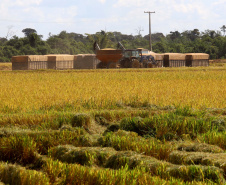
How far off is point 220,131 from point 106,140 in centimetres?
219

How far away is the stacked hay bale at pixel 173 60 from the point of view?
42812mm

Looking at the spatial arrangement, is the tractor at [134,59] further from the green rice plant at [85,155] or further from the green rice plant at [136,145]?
the green rice plant at [85,155]

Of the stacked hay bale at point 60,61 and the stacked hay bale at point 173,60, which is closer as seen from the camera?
the stacked hay bale at point 60,61

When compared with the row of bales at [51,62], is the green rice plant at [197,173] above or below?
below

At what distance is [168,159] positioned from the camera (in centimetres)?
547

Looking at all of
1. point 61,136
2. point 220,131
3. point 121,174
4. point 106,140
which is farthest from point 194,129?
point 121,174

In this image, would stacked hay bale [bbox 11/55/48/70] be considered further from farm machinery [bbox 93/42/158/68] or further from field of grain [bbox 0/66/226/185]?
field of grain [bbox 0/66/226/185]

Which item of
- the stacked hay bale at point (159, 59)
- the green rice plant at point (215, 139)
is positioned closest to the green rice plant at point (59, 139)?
the green rice plant at point (215, 139)

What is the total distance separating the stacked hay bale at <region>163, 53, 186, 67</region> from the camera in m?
42.8

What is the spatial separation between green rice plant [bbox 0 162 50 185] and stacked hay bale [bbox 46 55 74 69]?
3677cm

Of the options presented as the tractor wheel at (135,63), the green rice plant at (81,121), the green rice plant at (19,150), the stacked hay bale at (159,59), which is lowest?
the green rice plant at (19,150)

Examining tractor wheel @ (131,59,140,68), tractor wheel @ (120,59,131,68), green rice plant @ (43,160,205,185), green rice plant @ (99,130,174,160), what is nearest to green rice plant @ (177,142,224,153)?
green rice plant @ (99,130,174,160)

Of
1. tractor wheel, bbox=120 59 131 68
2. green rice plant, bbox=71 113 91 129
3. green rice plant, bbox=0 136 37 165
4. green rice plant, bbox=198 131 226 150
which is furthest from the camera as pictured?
tractor wheel, bbox=120 59 131 68

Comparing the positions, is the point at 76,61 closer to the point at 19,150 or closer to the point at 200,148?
the point at 19,150
